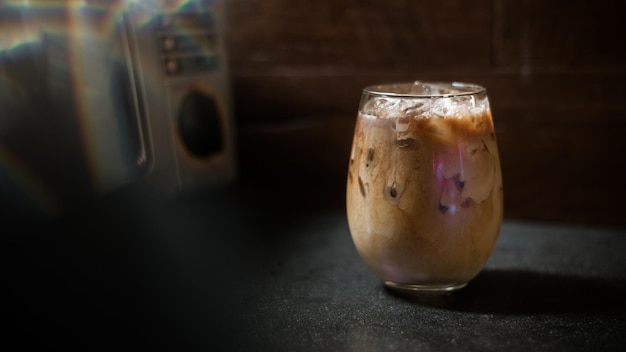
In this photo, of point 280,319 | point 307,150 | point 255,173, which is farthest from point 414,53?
point 280,319

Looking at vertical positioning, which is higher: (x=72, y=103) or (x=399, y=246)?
(x=72, y=103)

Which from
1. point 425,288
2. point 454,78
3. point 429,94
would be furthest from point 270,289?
point 454,78

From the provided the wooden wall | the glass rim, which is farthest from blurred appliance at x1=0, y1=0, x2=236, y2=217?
the glass rim

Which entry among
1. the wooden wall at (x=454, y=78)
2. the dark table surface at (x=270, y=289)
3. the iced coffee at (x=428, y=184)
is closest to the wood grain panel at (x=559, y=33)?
the wooden wall at (x=454, y=78)

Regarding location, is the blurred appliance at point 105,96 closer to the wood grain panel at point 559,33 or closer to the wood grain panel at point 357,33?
the wood grain panel at point 357,33

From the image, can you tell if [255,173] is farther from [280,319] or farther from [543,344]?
[543,344]

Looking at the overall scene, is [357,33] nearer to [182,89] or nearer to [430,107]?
[182,89]
